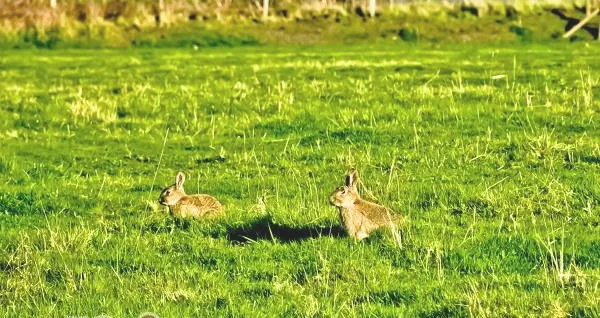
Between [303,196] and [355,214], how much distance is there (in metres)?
2.40

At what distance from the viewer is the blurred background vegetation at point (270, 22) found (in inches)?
1876

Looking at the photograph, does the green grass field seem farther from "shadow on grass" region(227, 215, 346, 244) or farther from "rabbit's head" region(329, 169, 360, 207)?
"rabbit's head" region(329, 169, 360, 207)

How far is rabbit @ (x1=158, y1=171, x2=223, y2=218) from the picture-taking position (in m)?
10.8

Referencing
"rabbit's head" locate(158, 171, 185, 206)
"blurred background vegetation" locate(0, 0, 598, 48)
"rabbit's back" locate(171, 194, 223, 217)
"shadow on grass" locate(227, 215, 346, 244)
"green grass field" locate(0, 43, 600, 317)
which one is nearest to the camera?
"green grass field" locate(0, 43, 600, 317)

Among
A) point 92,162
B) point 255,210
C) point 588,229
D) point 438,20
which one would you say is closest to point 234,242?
point 255,210

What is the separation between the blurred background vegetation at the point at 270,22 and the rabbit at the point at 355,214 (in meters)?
38.6

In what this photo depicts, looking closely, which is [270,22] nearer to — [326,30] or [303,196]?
[326,30]

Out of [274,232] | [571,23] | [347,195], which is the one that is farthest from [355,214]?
[571,23]

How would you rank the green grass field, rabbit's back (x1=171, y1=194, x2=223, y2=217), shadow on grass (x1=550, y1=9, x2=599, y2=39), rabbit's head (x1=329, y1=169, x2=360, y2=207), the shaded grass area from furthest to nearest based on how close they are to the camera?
shadow on grass (x1=550, y1=9, x2=599, y2=39) < the shaded grass area < rabbit's back (x1=171, y1=194, x2=223, y2=217) < rabbit's head (x1=329, y1=169, x2=360, y2=207) < the green grass field

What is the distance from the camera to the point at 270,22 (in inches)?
2031

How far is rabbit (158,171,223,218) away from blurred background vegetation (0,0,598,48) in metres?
36.6

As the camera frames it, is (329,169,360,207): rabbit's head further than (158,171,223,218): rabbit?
No

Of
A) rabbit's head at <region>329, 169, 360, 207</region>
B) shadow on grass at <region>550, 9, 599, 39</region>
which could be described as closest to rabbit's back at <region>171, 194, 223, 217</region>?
rabbit's head at <region>329, 169, 360, 207</region>

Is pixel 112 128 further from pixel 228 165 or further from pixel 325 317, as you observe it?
pixel 325 317
